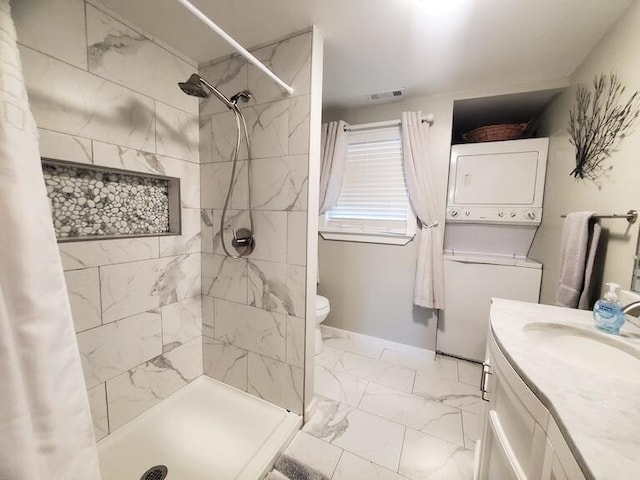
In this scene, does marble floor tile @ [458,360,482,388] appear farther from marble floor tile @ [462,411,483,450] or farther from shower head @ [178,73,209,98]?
shower head @ [178,73,209,98]

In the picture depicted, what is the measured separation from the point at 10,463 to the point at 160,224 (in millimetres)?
1271

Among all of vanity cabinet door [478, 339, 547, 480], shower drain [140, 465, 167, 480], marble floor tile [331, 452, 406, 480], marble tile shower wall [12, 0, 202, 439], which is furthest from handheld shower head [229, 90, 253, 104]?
marble floor tile [331, 452, 406, 480]

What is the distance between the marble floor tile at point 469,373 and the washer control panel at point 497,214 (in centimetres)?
121

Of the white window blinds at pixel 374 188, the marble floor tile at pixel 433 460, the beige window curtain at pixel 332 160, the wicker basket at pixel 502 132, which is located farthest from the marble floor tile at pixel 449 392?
the wicker basket at pixel 502 132

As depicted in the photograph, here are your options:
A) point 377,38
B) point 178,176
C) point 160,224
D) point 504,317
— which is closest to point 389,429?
point 504,317

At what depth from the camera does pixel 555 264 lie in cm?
159

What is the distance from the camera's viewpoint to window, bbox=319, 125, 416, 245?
206 centimetres

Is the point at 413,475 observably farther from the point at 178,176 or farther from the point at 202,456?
the point at 178,176

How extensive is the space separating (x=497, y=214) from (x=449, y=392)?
1.40 m

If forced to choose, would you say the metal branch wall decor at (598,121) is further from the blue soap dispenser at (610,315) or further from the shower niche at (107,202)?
the shower niche at (107,202)

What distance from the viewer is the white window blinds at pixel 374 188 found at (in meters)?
2.06

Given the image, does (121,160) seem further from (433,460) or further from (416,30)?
(433,460)

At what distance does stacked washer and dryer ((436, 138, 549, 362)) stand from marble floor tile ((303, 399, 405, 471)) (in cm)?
99

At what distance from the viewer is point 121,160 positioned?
123cm
